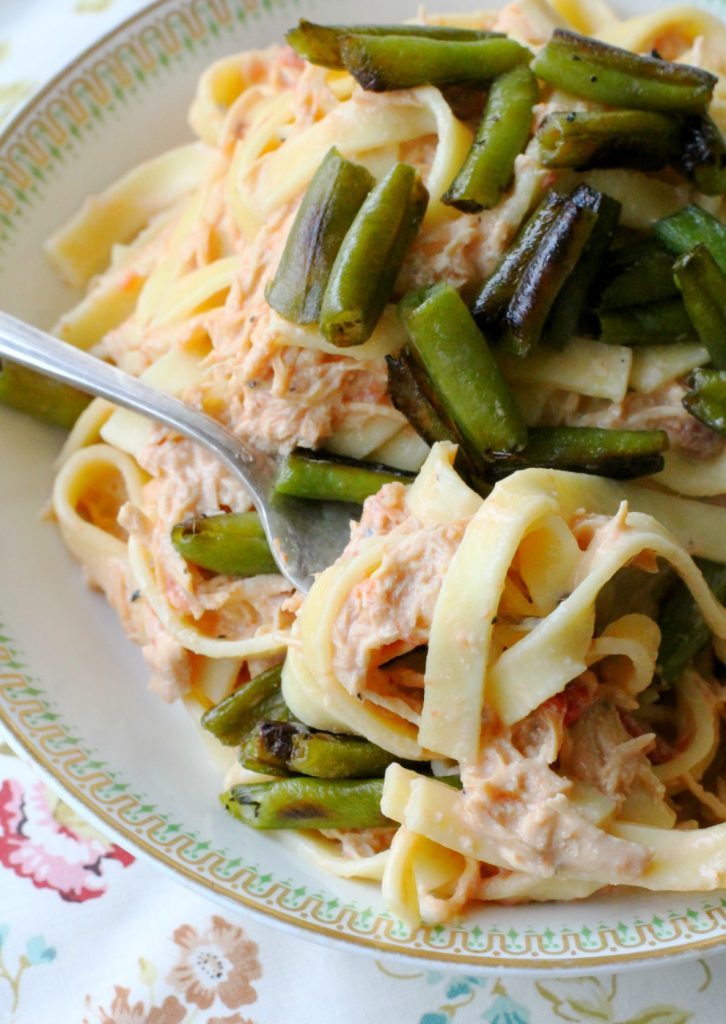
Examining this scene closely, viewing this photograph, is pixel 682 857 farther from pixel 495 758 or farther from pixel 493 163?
pixel 493 163

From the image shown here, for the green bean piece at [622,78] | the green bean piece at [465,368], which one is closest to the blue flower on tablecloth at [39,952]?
the green bean piece at [465,368]

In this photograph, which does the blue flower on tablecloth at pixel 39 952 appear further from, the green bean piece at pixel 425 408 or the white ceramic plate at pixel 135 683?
the green bean piece at pixel 425 408

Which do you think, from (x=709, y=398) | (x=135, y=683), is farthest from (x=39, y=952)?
(x=709, y=398)

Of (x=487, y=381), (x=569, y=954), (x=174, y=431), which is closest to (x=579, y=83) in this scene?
(x=487, y=381)

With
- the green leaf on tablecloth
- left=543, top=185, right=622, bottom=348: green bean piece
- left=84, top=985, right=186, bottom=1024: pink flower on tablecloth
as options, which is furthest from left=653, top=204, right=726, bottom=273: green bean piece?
left=84, top=985, right=186, bottom=1024: pink flower on tablecloth

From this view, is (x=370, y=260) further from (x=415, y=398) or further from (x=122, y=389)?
(x=122, y=389)
